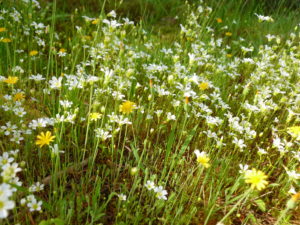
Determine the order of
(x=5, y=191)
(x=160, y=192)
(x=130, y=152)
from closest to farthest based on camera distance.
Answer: (x=5, y=191) < (x=160, y=192) < (x=130, y=152)

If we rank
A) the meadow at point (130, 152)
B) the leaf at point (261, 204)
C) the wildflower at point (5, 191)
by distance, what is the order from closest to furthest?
the wildflower at point (5, 191)
the meadow at point (130, 152)
the leaf at point (261, 204)

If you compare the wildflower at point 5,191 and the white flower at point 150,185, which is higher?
the wildflower at point 5,191

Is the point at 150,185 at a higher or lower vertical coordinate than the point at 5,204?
lower

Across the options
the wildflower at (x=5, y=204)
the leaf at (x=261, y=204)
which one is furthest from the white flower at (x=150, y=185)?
the wildflower at (x=5, y=204)

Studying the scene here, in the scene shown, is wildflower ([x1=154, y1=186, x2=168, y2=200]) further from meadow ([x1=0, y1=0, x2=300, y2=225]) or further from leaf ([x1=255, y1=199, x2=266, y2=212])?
leaf ([x1=255, y1=199, x2=266, y2=212])

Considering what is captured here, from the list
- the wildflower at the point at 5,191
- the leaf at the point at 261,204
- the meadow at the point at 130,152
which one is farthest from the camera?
the leaf at the point at 261,204

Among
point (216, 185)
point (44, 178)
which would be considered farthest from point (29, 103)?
point (216, 185)

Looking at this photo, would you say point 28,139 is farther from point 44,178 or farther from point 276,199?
point 276,199

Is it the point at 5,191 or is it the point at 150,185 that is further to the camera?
the point at 150,185

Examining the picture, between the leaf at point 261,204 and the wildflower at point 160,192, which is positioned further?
the leaf at point 261,204

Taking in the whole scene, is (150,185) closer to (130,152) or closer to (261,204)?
(130,152)

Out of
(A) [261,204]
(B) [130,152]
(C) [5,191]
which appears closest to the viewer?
(C) [5,191]

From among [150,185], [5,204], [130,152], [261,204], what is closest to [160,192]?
[150,185]

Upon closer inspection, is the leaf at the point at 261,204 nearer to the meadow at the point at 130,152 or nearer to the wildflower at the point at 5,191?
the meadow at the point at 130,152
